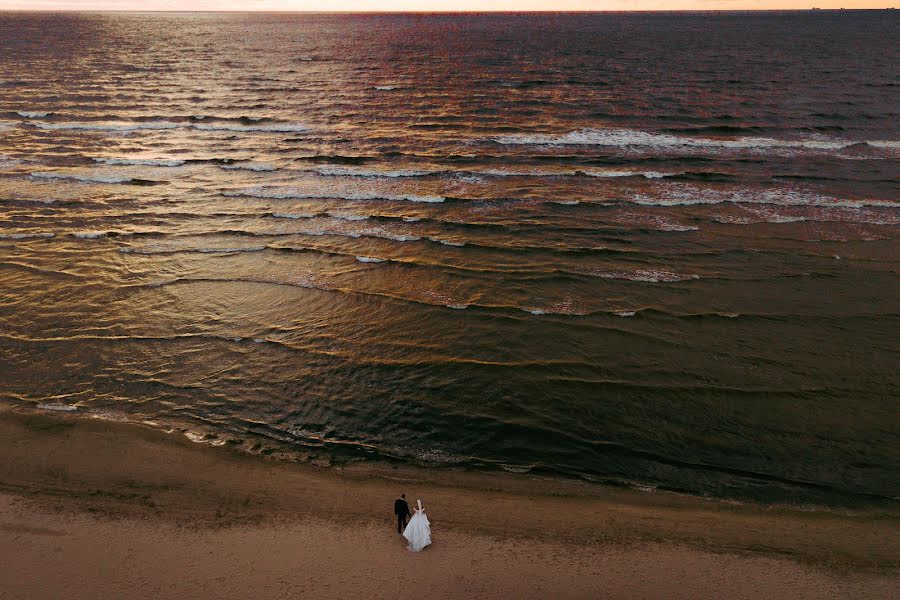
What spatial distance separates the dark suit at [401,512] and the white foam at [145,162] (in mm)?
32097

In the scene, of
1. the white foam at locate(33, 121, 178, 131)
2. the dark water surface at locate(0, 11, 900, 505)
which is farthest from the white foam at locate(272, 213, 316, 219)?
the white foam at locate(33, 121, 178, 131)

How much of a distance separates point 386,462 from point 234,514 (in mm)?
3680

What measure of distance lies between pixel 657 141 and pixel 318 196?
24759mm

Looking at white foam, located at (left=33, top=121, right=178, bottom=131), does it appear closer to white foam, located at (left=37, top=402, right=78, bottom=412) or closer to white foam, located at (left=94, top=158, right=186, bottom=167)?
white foam, located at (left=94, top=158, right=186, bottom=167)

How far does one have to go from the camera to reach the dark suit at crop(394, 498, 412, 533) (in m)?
11.1

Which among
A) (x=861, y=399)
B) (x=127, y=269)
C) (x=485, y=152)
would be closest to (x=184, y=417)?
(x=127, y=269)

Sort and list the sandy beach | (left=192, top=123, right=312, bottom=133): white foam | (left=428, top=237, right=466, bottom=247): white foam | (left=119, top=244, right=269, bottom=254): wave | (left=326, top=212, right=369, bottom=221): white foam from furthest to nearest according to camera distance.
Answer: (left=192, top=123, right=312, bottom=133): white foam, (left=326, top=212, right=369, bottom=221): white foam, (left=428, top=237, right=466, bottom=247): white foam, (left=119, top=244, right=269, bottom=254): wave, the sandy beach

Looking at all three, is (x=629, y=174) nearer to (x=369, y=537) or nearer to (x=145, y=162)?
(x=369, y=537)

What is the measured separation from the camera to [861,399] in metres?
15.1

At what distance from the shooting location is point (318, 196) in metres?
30.0

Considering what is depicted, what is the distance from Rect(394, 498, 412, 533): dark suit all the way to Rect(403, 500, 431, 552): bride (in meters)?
0.32

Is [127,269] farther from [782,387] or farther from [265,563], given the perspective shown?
[782,387]

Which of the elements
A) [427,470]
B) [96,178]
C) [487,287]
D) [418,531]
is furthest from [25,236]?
[418,531]

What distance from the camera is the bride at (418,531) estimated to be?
10.8 meters
